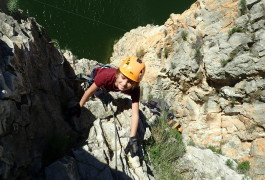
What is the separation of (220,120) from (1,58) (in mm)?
9049

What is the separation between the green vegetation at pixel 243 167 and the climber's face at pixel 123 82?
20.8 ft

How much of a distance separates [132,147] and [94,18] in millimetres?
11953

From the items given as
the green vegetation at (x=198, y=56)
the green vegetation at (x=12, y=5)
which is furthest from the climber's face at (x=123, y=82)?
the green vegetation at (x=198, y=56)

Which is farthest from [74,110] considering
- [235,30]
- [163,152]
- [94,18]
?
Answer: [94,18]

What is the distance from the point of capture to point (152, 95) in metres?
12.1

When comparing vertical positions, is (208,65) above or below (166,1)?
below

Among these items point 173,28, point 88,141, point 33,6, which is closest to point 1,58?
point 88,141

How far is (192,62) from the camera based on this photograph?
10836 mm

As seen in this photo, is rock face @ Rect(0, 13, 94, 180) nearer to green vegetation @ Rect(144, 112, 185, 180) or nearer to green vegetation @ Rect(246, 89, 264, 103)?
green vegetation @ Rect(144, 112, 185, 180)

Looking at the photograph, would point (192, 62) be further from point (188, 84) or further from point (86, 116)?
point (86, 116)

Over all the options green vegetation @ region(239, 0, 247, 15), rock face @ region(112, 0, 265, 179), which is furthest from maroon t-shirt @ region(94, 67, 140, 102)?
green vegetation @ region(239, 0, 247, 15)

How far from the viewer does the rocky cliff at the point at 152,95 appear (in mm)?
3477

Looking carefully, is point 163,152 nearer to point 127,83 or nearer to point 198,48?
point 127,83

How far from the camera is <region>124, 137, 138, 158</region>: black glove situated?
4484 mm
